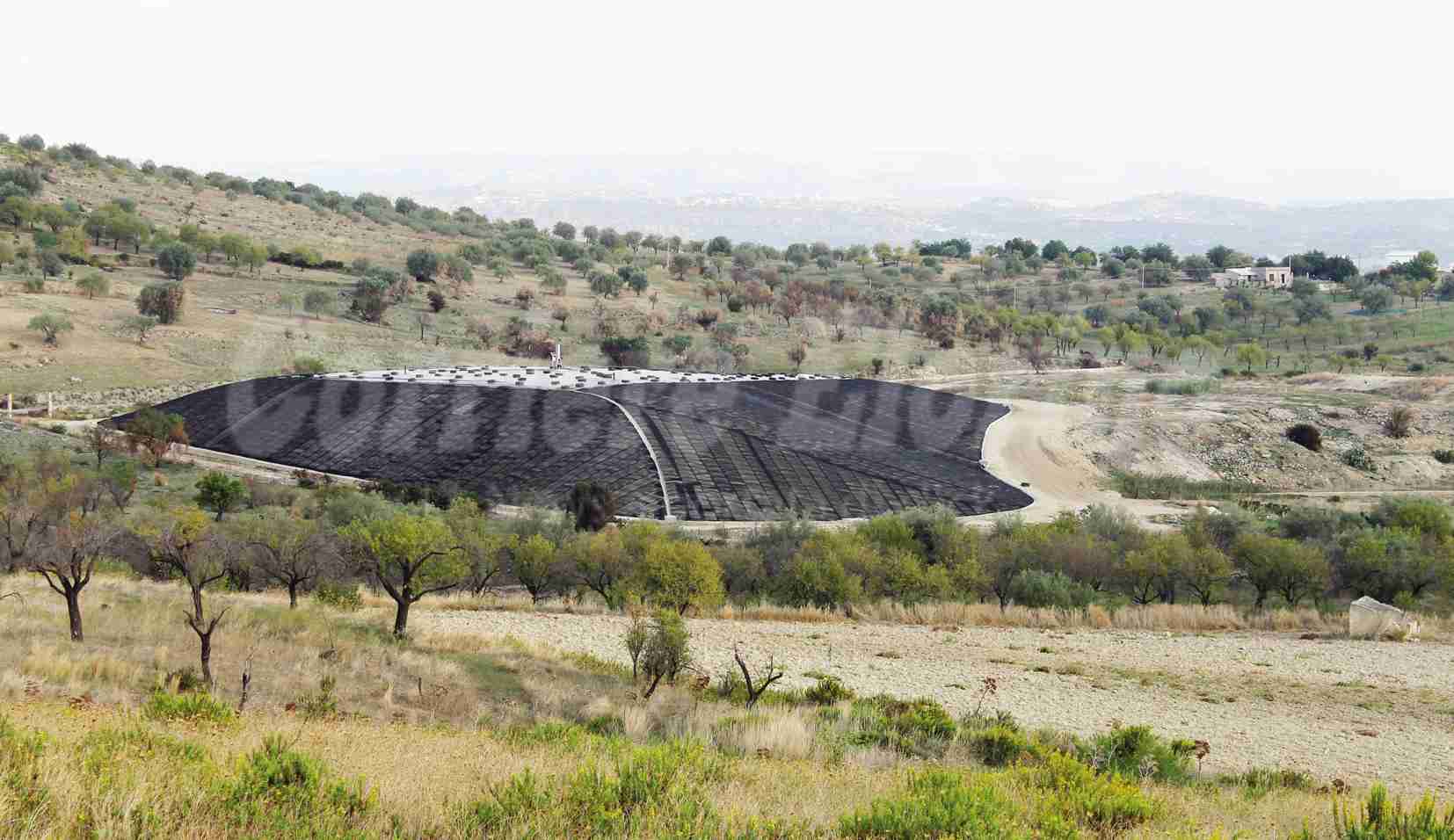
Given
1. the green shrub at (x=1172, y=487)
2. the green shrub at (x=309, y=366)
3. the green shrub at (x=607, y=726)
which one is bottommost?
the green shrub at (x=1172, y=487)

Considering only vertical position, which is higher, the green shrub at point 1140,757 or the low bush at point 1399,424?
the green shrub at point 1140,757

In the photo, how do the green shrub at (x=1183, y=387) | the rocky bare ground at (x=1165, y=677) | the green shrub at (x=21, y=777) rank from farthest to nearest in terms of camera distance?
1. the green shrub at (x=1183, y=387)
2. the rocky bare ground at (x=1165, y=677)
3. the green shrub at (x=21, y=777)

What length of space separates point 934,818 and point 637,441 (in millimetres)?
32423

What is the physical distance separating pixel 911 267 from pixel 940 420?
278 feet

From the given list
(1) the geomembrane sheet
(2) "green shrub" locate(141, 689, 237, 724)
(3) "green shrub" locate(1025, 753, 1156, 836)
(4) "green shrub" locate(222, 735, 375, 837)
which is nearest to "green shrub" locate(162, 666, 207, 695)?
(2) "green shrub" locate(141, 689, 237, 724)

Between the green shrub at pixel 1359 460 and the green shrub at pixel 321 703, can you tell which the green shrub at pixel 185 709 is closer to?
the green shrub at pixel 321 703

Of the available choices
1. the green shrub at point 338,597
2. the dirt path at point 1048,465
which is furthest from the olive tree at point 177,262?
the green shrub at point 338,597

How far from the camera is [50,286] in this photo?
70.5 m

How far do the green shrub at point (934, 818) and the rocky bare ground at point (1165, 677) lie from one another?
21.7 ft

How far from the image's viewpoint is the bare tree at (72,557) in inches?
620

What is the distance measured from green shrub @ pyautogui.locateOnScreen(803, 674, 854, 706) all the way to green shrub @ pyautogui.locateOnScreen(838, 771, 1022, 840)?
24.0 feet

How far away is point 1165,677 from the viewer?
58.2ft

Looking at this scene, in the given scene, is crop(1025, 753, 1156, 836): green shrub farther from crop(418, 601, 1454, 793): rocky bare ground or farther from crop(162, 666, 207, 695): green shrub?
crop(162, 666, 207, 695): green shrub

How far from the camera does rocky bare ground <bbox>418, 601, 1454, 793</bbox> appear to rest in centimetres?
1403
